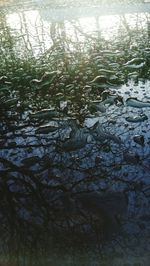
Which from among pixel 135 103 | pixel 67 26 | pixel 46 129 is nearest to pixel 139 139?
pixel 135 103

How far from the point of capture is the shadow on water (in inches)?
149

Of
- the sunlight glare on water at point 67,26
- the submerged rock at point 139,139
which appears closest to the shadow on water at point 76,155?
the submerged rock at point 139,139

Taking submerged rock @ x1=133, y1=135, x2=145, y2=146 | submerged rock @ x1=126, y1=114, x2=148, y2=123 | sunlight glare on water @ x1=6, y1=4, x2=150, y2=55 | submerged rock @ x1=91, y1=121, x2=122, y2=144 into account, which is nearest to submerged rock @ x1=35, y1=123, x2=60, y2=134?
submerged rock @ x1=91, y1=121, x2=122, y2=144

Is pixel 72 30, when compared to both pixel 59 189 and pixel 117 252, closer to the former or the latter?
pixel 59 189

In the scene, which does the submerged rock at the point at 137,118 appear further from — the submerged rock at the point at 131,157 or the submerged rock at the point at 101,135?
the submerged rock at the point at 131,157

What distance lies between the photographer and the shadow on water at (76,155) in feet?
12.4

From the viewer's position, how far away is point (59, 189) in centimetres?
468

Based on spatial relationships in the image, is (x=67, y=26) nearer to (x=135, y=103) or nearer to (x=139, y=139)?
(x=135, y=103)

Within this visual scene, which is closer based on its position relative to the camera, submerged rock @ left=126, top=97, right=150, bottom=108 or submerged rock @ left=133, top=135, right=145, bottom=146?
submerged rock @ left=133, top=135, right=145, bottom=146

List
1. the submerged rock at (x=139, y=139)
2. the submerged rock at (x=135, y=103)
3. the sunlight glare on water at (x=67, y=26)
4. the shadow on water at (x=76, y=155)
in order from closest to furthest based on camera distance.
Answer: the shadow on water at (x=76, y=155) < the submerged rock at (x=139, y=139) < the submerged rock at (x=135, y=103) < the sunlight glare on water at (x=67, y=26)

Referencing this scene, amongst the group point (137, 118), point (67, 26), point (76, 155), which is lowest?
point (76, 155)

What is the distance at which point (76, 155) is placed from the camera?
5.34m

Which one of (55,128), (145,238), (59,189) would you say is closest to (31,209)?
(59,189)

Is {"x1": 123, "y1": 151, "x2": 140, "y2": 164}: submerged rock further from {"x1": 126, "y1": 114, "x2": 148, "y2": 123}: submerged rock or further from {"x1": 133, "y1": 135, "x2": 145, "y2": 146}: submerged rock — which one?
{"x1": 126, "y1": 114, "x2": 148, "y2": 123}: submerged rock
